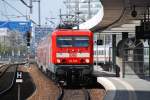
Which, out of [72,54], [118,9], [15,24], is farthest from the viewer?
[15,24]

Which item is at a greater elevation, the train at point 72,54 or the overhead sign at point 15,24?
the overhead sign at point 15,24

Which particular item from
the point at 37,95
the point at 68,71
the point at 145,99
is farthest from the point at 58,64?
the point at 145,99

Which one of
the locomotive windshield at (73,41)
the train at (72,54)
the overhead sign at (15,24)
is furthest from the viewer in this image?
the overhead sign at (15,24)

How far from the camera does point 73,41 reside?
27.4 meters

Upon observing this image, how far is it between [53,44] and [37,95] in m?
4.67

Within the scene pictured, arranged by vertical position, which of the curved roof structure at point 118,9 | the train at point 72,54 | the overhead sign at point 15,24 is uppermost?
the overhead sign at point 15,24

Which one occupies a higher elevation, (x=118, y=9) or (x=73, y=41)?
(x=118, y=9)

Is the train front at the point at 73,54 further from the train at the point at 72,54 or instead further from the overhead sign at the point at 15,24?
the overhead sign at the point at 15,24

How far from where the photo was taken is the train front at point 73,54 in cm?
2672

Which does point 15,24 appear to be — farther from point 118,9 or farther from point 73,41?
point 118,9

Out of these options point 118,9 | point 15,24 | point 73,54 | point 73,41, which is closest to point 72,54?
point 73,54

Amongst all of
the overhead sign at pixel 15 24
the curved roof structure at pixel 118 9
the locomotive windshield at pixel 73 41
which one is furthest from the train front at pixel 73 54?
the overhead sign at pixel 15 24

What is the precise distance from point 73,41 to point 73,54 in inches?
31.6

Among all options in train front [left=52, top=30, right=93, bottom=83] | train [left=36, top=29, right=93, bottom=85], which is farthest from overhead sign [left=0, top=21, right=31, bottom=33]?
train front [left=52, top=30, right=93, bottom=83]
